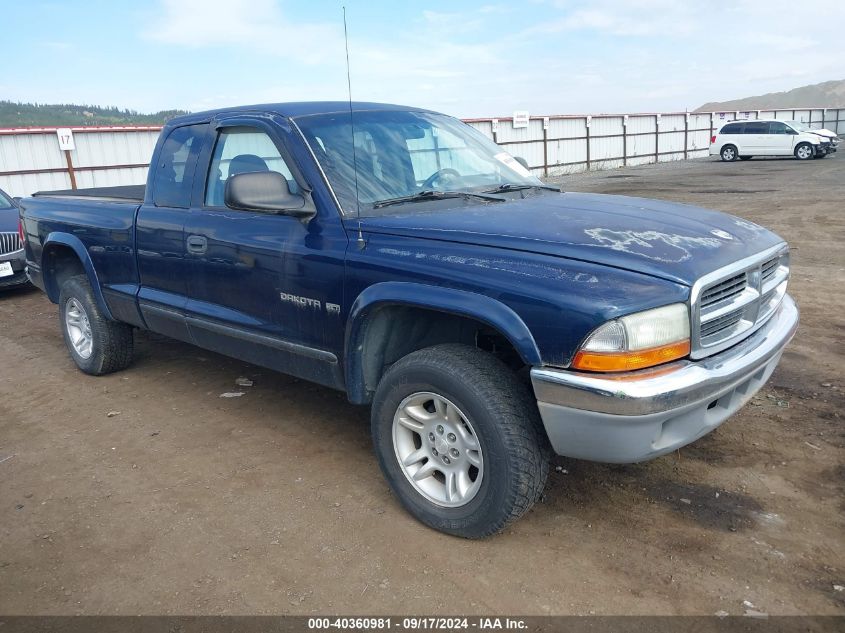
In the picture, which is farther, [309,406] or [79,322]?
[79,322]

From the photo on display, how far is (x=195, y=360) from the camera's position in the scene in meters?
5.80

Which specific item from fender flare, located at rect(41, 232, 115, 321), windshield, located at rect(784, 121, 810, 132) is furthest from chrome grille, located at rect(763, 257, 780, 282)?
windshield, located at rect(784, 121, 810, 132)

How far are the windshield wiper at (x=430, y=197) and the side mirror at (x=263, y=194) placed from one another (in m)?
0.38

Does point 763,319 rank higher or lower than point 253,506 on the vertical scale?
higher

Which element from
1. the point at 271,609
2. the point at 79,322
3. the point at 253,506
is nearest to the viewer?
the point at 271,609

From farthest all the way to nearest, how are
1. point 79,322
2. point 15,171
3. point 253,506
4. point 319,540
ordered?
point 15,171 → point 79,322 → point 253,506 → point 319,540

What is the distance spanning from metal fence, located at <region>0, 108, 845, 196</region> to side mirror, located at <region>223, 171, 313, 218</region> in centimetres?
1631

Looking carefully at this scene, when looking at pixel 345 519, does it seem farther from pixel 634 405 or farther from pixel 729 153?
pixel 729 153

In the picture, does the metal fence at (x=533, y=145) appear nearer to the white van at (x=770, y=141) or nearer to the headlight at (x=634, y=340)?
the white van at (x=770, y=141)

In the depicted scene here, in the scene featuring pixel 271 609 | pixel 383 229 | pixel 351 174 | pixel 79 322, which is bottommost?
pixel 271 609

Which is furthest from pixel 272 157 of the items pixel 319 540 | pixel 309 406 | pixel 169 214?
pixel 319 540

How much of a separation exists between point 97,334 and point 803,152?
3089 cm

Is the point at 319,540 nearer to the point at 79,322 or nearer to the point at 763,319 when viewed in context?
the point at 763,319

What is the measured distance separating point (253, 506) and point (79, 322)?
297 cm
